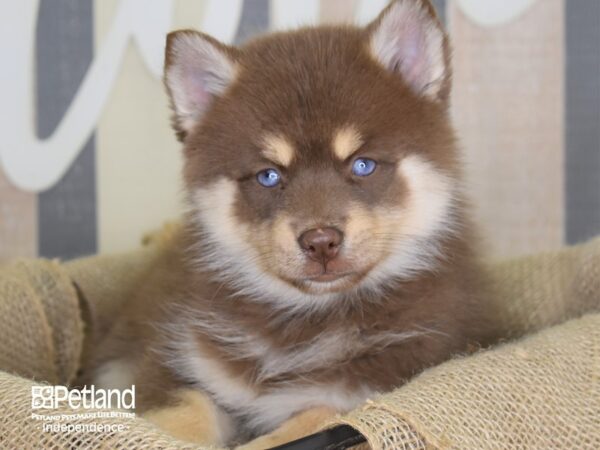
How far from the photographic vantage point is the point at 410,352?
1972mm

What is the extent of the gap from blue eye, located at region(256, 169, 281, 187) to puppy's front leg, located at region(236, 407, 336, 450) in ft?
1.79

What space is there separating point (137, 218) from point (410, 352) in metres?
1.92

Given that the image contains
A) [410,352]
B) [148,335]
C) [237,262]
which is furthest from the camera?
[148,335]

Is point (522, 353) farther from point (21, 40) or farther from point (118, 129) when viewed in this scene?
point (21, 40)

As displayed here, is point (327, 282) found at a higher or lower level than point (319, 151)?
lower

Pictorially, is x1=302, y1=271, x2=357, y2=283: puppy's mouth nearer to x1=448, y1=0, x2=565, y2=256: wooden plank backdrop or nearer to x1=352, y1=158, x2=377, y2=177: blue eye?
x1=352, y1=158, x2=377, y2=177: blue eye

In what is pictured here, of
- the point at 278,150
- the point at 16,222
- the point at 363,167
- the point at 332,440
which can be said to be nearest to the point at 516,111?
the point at 363,167

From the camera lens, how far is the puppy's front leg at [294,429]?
5.94 ft

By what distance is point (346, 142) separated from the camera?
194 centimetres

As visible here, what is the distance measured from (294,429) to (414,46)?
3.28 ft

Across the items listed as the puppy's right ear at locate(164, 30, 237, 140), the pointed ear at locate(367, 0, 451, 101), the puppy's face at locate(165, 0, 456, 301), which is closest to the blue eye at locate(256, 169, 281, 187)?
the puppy's face at locate(165, 0, 456, 301)

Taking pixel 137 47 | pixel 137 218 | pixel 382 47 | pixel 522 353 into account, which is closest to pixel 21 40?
pixel 137 47

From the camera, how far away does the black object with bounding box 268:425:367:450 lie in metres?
1.49

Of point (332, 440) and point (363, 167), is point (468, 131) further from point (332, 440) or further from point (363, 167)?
point (332, 440)
